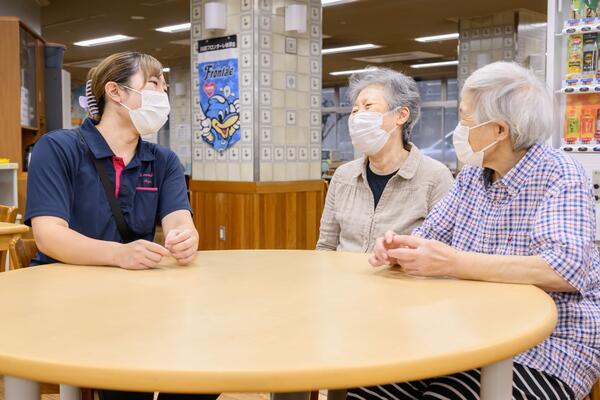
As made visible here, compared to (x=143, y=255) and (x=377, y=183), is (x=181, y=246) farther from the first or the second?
(x=377, y=183)

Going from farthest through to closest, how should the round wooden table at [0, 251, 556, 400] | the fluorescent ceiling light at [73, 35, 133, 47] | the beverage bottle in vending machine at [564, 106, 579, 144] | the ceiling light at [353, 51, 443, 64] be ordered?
the ceiling light at [353, 51, 443, 64]
the fluorescent ceiling light at [73, 35, 133, 47]
the beverage bottle in vending machine at [564, 106, 579, 144]
the round wooden table at [0, 251, 556, 400]

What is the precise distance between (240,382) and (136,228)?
1.30 meters

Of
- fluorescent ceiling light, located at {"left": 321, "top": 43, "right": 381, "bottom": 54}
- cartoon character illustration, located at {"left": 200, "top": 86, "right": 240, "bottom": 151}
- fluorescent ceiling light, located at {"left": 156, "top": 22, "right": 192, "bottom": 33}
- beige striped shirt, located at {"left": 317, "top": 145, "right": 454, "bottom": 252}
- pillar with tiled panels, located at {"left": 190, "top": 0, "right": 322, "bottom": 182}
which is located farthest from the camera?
fluorescent ceiling light, located at {"left": 321, "top": 43, "right": 381, "bottom": 54}

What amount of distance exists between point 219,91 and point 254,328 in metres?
5.04

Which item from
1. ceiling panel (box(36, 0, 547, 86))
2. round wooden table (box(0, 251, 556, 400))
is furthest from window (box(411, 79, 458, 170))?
round wooden table (box(0, 251, 556, 400))

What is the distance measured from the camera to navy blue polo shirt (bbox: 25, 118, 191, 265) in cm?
189

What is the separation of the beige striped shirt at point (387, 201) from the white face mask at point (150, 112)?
789mm

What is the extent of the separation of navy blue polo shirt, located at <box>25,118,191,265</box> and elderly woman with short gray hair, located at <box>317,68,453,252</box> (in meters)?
0.70

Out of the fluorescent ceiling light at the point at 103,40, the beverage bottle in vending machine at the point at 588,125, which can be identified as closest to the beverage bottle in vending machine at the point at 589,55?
the beverage bottle in vending machine at the point at 588,125

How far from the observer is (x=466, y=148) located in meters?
1.84

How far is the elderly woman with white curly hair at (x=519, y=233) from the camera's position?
57.8 inches

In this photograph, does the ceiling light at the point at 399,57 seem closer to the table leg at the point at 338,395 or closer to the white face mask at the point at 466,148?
the white face mask at the point at 466,148

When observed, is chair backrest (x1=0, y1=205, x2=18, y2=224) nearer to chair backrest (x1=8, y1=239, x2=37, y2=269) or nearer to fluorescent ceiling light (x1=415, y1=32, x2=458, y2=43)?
chair backrest (x1=8, y1=239, x2=37, y2=269)

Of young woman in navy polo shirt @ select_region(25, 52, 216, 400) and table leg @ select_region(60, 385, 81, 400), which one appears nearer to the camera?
table leg @ select_region(60, 385, 81, 400)
